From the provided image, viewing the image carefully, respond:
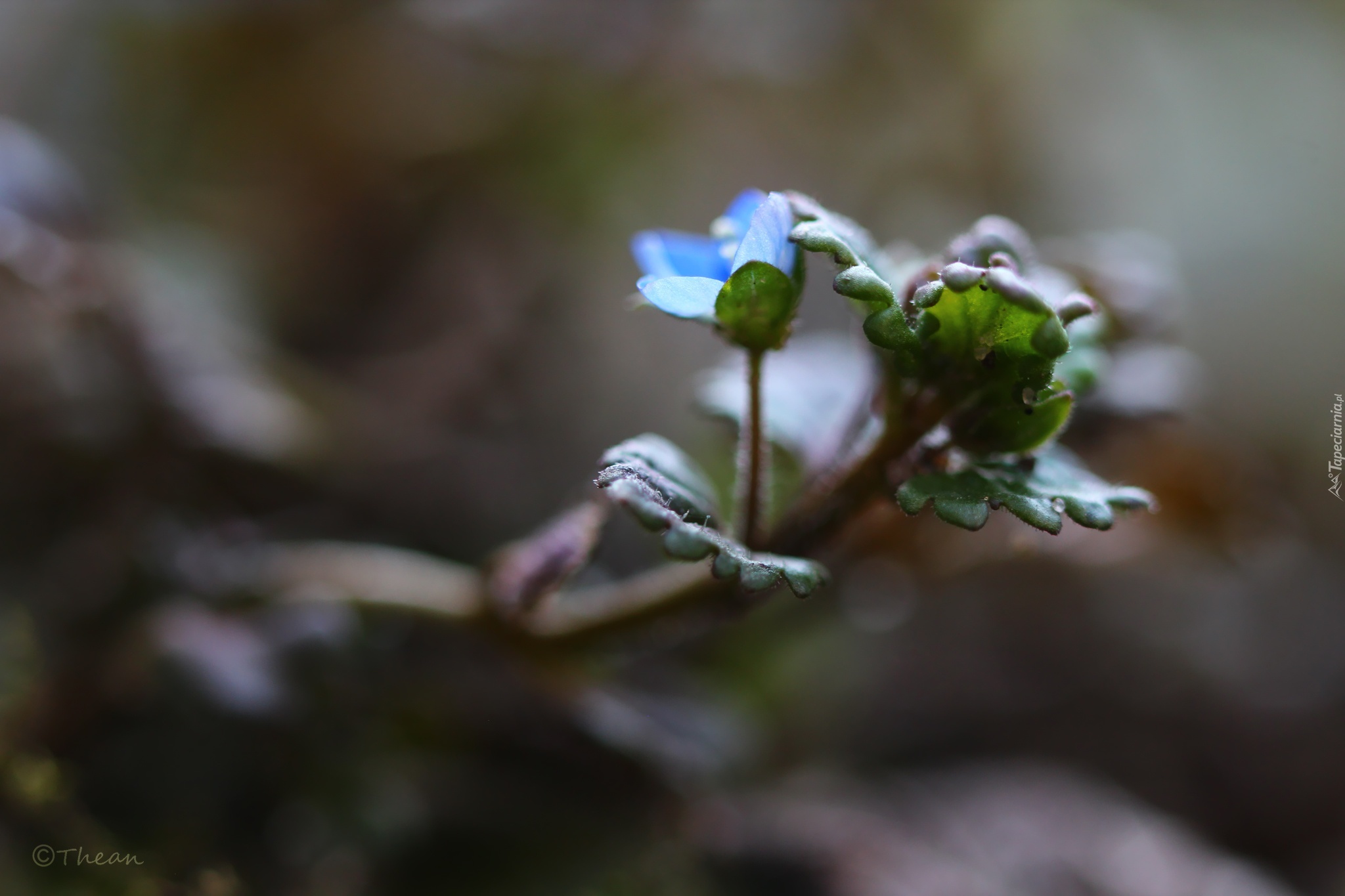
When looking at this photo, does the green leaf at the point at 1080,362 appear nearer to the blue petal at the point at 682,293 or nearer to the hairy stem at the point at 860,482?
the hairy stem at the point at 860,482

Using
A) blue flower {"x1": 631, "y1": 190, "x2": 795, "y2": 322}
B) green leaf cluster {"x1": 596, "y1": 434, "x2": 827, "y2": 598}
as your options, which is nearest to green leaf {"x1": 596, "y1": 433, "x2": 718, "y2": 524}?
green leaf cluster {"x1": 596, "y1": 434, "x2": 827, "y2": 598}

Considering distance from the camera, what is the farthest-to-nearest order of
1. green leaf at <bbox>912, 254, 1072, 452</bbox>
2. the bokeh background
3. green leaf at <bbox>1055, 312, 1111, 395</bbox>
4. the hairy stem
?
the bokeh background → green leaf at <bbox>1055, 312, 1111, 395</bbox> → the hairy stem → green leaf at <bbox>912, 254, 1072, 452</bbox>

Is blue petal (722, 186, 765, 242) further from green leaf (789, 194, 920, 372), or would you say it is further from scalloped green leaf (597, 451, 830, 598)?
scalloped green leaf (597, 451, 830, 598)

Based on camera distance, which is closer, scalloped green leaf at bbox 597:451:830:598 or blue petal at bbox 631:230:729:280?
scalloped green leaf at bbox 597:451:830:598

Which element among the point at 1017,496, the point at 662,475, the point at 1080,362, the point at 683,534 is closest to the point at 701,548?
the point at 683,534

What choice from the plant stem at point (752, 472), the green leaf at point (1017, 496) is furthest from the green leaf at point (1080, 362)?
the plant stem at point (752, 472)

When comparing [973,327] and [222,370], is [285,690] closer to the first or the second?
[222,370]

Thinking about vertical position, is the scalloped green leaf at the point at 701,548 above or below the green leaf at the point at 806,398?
below

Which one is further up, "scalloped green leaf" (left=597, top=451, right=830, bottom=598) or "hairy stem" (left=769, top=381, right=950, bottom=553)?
"hairy stem" (left=769, top=381, right=950, bottom=553)
